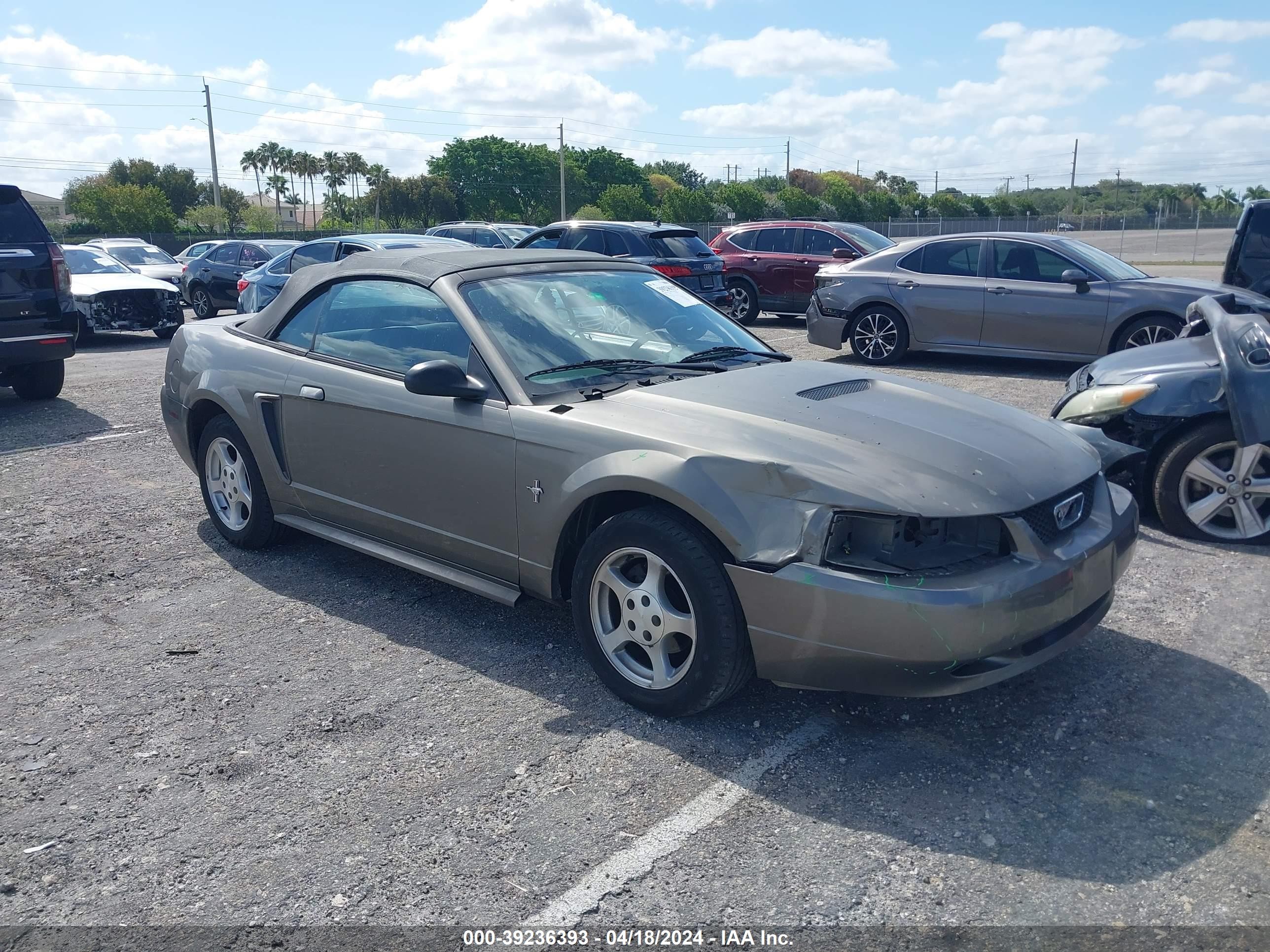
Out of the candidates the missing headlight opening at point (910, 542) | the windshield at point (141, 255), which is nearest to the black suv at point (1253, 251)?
the missing headlight opening at point (910, 542)

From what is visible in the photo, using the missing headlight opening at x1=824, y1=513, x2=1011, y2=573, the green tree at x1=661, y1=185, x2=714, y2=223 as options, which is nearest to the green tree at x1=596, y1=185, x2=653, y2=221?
the green tree at x1=661, y1=185, x2=714, y2=223

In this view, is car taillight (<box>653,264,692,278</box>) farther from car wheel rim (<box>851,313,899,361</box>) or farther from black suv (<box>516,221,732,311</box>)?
car wheel rim (<box>851,313,899,361</box>)

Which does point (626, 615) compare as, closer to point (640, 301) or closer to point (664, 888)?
point (664, 888)

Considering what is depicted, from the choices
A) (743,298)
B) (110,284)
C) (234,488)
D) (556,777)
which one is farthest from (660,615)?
(110,284)

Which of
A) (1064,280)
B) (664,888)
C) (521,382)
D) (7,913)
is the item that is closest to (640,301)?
(521,382)

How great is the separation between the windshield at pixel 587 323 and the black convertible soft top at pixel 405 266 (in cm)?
15

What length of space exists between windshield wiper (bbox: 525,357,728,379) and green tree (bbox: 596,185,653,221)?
214ft

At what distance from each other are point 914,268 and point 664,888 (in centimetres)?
992

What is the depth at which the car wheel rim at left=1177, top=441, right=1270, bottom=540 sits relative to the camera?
209 inches

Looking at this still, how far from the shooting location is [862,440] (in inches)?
135

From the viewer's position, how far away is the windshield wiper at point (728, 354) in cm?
443

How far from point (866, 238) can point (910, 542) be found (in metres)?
14.2

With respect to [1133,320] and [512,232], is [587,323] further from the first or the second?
[512,232]

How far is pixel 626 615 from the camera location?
141 inches
